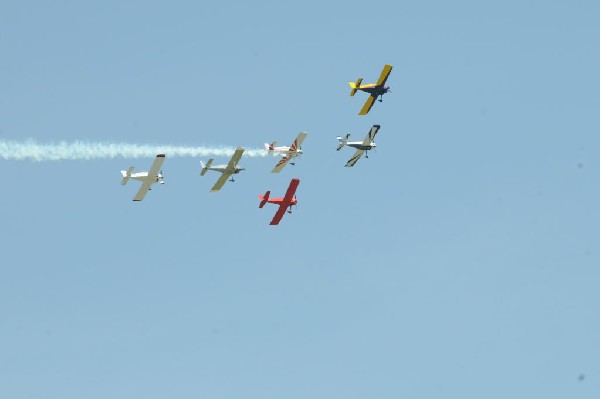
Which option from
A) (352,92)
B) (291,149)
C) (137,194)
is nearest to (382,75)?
(352,92)

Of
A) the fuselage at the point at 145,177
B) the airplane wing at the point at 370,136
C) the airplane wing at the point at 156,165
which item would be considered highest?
the airplane wing at the point at 370,136

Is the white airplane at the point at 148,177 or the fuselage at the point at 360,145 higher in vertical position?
the fuselage at the point at 360,145

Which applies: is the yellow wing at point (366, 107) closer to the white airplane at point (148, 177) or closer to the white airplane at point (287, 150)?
the white airplane at point (287, 150)

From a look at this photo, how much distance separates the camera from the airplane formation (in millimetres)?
113438

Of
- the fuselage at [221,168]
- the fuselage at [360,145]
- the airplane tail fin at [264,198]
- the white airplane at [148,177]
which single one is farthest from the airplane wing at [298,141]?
the white airplane at [148,177]

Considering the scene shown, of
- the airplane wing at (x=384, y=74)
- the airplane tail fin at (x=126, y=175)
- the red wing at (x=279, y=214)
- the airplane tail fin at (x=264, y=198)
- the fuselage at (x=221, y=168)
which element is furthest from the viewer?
the airplane wing at (x=384, y=74)

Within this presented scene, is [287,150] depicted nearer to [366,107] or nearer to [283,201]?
[283,201]

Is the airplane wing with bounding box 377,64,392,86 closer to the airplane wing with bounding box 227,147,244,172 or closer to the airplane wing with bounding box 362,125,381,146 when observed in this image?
the airplane wing with bounding box 362,125,381,146

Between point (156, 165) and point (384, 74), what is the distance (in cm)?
2943

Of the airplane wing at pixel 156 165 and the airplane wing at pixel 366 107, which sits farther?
the airplane wing at pixel 366 107

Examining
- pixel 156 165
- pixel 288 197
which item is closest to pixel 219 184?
pixel 288 197

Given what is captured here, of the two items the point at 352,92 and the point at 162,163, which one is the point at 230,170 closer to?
the point at 162,163

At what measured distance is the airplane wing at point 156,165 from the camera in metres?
113

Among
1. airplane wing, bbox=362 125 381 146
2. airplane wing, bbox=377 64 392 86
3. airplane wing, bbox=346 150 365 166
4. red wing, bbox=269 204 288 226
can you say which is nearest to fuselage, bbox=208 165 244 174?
red wing, bbox=269 204 288 226
